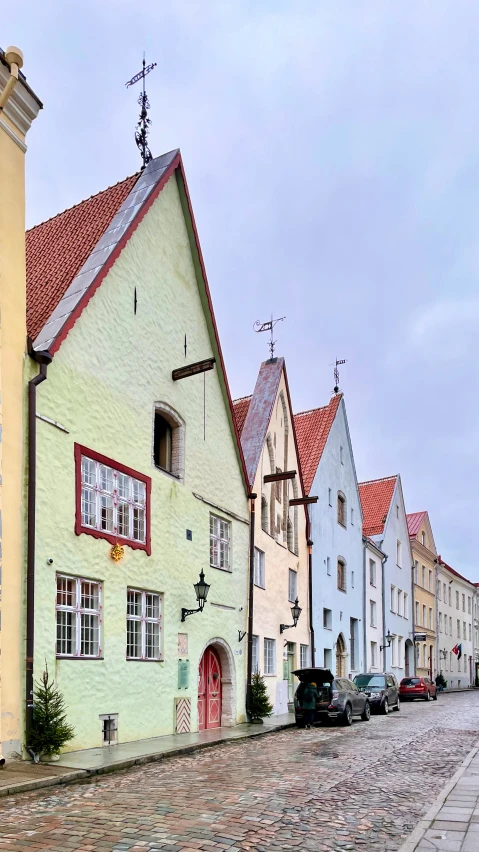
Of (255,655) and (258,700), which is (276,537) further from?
(258,700)

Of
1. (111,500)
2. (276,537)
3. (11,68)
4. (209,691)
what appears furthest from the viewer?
(276,537)

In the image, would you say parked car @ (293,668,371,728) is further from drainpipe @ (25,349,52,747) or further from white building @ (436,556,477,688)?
white building @ (436,556,477,688)

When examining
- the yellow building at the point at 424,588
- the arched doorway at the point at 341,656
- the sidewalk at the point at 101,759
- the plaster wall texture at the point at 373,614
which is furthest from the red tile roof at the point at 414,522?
the sidewalk at the point at 101,759

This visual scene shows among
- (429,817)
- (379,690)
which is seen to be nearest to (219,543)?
(379,690)

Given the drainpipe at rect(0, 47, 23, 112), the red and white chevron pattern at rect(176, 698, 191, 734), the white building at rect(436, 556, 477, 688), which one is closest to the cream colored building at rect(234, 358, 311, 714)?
the red and white chevron pattern at rect(176, 698, 191, 734)

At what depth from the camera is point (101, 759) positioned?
1296 cm

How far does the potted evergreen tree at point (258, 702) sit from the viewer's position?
22062 millimetres

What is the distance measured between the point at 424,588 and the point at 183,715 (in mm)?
39694

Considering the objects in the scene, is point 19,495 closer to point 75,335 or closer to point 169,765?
point 75,335

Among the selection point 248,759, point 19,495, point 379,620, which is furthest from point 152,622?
point 379,620

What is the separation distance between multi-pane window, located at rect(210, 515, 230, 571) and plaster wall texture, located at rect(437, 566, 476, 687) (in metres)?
41.1

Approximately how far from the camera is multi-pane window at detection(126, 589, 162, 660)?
16.4 m

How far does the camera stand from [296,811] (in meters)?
9.12

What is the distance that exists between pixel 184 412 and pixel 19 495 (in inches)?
281
